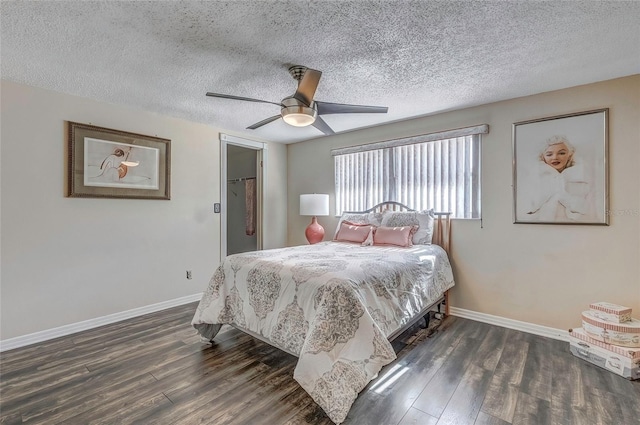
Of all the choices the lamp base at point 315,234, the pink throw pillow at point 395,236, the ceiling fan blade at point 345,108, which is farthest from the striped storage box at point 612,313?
the lamp base at point 315,234

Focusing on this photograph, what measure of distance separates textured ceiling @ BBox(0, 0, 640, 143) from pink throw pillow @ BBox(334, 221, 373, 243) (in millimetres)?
1483

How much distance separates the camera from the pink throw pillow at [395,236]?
3141 millimetres

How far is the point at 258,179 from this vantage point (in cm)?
478

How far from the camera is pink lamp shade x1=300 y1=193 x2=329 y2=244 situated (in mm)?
4129

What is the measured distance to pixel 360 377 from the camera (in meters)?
1.62

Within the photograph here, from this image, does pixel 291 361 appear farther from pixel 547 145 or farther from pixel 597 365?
pixel 547 145

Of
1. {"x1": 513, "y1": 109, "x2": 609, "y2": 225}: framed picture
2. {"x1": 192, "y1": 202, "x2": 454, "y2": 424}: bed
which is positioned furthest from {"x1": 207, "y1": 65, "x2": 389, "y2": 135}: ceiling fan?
{"x1": 513, "y1": 109, "x2": 609, "y2": 225}: framed picture

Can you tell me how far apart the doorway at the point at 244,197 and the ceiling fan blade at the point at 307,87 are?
104 inches

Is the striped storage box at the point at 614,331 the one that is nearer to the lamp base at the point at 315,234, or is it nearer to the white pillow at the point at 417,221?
the white pillow at the point at 417,221

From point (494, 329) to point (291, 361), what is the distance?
2.10 meters

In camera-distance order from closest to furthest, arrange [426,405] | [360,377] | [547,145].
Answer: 1. [360,377]
2. [426,405]
3. [547,145]

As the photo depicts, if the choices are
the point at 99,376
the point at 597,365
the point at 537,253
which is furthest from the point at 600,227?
the point at 99,376

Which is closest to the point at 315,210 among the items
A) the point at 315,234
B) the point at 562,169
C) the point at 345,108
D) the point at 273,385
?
the point at 315,234

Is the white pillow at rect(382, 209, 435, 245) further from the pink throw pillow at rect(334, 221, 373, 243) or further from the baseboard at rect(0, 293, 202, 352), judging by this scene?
the baseboard at rect(0, 293, 202, 352)
